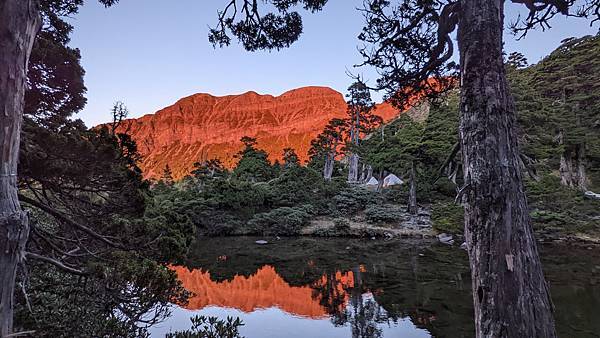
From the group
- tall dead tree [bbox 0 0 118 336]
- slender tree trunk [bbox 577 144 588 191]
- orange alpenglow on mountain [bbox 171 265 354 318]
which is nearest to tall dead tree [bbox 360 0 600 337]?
tall dead tree [bbox 0 0 118 336]

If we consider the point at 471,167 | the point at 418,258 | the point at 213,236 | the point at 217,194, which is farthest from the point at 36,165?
the point at 217,194

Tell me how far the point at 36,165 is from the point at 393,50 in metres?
5.09

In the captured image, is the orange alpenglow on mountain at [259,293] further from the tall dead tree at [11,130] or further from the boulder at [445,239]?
the boulder at [445,239]

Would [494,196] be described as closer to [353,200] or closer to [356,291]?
[356,291]

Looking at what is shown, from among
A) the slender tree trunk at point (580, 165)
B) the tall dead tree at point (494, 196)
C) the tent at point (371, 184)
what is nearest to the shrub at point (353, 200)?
the tent at point (371, 184)

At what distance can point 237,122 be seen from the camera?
116125 millimetres

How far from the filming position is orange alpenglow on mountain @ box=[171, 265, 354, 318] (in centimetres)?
829

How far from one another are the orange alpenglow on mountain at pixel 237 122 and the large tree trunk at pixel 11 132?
296 ft

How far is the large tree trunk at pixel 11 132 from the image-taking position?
1.85 metres

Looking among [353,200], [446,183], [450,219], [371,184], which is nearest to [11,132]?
[450,219]

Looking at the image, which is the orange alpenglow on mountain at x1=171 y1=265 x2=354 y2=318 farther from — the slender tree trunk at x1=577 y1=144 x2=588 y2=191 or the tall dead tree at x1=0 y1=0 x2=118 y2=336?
the slender tree trunk at x1=577 y1=144 x2=588 y2=191

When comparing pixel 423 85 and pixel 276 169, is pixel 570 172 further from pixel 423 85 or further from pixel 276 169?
pixel 276 169

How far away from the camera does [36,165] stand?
3.72 m

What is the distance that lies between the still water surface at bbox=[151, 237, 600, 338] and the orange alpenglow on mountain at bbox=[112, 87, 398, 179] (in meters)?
79.0
